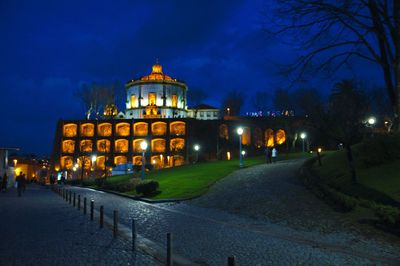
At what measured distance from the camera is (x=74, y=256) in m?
8.26

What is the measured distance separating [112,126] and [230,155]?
90.8 feet

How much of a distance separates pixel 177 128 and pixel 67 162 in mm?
24917

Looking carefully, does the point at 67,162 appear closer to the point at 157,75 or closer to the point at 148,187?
the point at 157,75

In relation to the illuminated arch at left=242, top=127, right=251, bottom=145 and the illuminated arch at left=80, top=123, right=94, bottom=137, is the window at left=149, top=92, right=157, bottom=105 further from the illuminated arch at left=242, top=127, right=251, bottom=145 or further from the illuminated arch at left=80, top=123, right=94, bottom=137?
the illuminated arch at left=242, top=127, right=251, bottom=145

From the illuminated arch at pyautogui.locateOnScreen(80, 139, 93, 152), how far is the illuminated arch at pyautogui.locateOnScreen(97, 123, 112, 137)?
289 centimetres

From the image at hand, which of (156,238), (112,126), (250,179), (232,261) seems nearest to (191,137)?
(112,126)

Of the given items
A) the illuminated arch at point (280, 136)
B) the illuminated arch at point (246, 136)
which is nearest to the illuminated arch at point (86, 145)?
the illuminated arch at point (246, 136)

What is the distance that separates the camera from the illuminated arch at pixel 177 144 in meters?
82.4

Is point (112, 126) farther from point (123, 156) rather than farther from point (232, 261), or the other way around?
point (232, 261)

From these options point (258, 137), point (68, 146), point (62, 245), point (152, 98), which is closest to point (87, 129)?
point (68, 146)

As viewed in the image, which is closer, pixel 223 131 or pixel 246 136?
pixel 246 136

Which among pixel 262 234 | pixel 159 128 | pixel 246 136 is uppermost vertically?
pixel 159 128

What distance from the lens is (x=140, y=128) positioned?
8806 centimetres

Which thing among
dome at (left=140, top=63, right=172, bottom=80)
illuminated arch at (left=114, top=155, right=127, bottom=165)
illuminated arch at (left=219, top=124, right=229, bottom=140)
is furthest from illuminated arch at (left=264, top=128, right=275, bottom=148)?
dome at (left=140, top=63, right=172, bottom=80)
